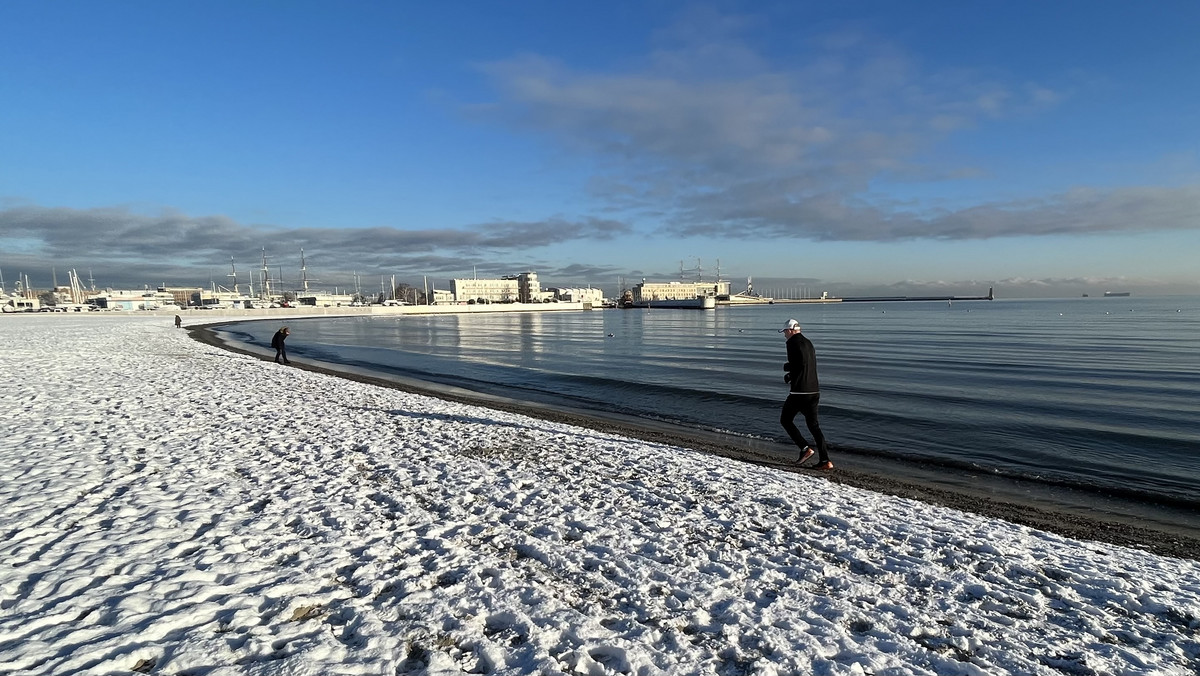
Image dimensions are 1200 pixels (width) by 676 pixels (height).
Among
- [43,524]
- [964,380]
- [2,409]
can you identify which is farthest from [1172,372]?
[2,409]

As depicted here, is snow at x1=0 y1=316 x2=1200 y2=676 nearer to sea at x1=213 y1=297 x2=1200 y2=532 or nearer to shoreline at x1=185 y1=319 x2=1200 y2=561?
shoreline at x1=185 y1=319 x2=1200 y2=561

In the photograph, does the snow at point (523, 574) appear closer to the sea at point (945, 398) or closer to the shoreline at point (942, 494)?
the shoreline at point (942, 494)

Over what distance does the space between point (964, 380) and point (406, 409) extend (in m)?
20.2

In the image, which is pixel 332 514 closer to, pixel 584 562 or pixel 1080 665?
pixel 584 562

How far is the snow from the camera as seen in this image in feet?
12.2

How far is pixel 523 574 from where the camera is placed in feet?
16.1

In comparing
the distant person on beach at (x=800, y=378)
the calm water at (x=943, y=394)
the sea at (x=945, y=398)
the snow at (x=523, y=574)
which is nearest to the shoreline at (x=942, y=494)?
the sea at (x=945, y=398)

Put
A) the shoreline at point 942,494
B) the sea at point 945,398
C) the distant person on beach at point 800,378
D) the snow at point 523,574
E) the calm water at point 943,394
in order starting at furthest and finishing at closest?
the calm water at point 943,394 → the sea at point 945,398 → the distant person on beach at point 800,378 → the shoreline at point 942,494 → the snow at point 523,574

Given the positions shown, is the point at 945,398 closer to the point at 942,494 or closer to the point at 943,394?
the point at 943,394

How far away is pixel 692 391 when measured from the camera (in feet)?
64.6

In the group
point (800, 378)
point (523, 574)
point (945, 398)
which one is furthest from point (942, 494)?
point (945, 398)

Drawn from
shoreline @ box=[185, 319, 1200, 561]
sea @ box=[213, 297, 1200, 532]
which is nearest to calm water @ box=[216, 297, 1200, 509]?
sea @ box=[213, 297, 1200, 532]

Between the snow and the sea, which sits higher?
the snow

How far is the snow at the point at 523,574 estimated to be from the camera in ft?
12.2
